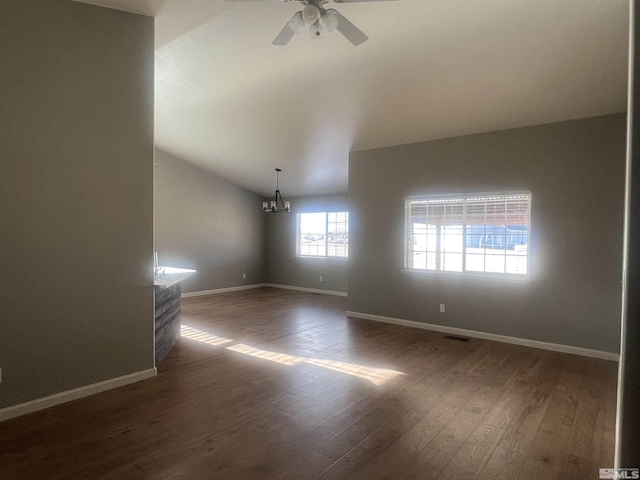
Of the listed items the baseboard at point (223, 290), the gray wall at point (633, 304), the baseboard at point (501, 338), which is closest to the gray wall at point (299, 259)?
the baseboard at point (223, 290)

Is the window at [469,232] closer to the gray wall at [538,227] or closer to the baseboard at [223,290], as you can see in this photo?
the gray wall at [538,227]

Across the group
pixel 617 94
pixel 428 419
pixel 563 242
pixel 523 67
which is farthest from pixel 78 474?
pixel 617 94

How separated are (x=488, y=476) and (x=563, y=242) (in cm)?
323

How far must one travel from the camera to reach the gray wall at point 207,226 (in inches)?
306

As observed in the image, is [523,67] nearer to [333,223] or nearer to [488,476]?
[488,476]

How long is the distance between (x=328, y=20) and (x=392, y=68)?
156 centimetres

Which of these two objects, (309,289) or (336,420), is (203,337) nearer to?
(336,420)

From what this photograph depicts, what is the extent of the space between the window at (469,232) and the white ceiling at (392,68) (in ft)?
3.10

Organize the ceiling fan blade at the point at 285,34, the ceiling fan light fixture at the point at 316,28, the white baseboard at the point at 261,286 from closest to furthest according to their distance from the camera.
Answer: the ceiling fan light fixture at the point at 316,28 → the ceiling fan blade at the point at 285,34 → the white baseboard at the point at 261,286

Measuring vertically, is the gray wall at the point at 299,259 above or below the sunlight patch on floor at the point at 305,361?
above

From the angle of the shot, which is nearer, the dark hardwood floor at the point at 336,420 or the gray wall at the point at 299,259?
the dark hardwood floor at the point at 336,420

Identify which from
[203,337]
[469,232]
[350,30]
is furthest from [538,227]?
[203,337]

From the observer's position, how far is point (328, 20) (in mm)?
2357

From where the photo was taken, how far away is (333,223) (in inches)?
345
